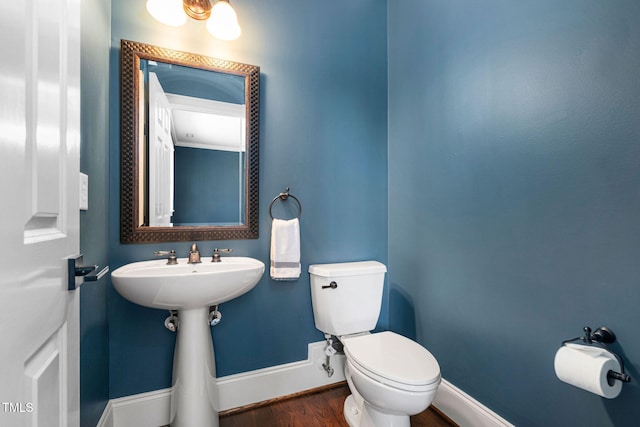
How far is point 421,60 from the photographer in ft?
5.62

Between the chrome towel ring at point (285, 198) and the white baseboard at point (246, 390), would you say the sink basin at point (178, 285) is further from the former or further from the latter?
the white baseboard at point (246, 390)

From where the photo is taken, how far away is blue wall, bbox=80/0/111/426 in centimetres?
101

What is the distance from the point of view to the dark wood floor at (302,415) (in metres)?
1.47

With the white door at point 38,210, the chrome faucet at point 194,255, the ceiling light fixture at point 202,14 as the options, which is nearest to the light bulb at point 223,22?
the ceiling light fixture at point 202,14

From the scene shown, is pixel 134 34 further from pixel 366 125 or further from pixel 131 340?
pixel 131 340

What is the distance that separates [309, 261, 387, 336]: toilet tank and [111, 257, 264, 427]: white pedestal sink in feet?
1.51

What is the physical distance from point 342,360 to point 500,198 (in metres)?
1.33

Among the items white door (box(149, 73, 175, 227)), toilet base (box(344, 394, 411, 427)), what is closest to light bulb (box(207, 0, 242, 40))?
white door (box(149, 73, 175, 227))

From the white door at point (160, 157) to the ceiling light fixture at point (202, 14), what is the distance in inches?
11.1

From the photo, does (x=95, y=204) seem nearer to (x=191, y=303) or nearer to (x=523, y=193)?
(x=191, y=303)

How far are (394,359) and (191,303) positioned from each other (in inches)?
34.9

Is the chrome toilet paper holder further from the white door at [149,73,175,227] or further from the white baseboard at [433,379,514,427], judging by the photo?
the white door at [149,73,175,227]

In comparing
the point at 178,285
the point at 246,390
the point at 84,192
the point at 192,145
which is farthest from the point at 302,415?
the point at 192,145

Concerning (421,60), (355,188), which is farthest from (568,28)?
(355,188)
